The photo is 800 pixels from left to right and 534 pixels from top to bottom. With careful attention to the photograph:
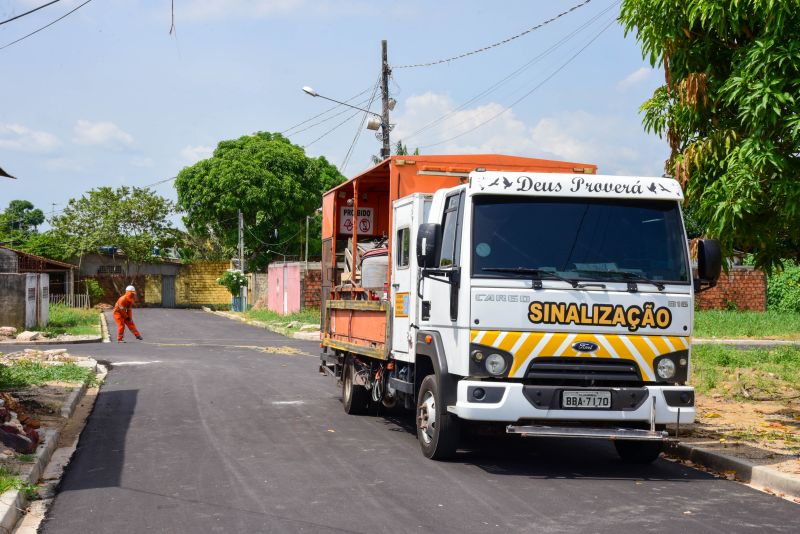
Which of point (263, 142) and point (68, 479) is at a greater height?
point (263, 142)

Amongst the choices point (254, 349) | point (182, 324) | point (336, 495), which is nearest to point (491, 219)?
point (336, 495)

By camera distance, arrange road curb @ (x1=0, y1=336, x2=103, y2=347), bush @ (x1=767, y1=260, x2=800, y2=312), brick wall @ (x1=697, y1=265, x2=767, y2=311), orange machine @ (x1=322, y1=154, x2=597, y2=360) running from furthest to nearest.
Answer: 1. brick wall @ (x1=697, y1=265, x2=767, y2=311)
2. bush @ (x1=767, y1=260, x2=800, y2=312)
3. road curb @ (x1=0, y1=336, x2=103, y2=347)
4. orange machine @ (x1=322, y1=154, x2=597, y2=360)

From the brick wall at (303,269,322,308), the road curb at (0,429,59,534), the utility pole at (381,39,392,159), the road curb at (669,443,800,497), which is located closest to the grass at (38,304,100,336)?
the brick wall at (303,269,322,308)

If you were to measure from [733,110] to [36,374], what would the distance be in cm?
1186

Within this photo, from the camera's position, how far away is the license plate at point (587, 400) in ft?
27.5

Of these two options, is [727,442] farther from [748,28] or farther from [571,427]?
[748,28]

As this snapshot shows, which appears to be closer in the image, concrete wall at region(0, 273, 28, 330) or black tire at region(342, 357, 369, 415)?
black tire at region(342, 357, 369, 415)

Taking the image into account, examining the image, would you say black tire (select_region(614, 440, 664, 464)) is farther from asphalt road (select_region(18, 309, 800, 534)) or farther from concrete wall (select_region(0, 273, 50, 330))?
concrete wall (select_region(0, 273, 50, 330))

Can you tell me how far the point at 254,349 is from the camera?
84.8 ft

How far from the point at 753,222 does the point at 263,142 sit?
52.6m

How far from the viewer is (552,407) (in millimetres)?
8359

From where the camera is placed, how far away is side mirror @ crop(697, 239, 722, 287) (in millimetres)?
8852

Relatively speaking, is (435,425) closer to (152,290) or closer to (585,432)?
(585,432)

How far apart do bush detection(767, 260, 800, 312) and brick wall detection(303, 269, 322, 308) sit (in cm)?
2000
